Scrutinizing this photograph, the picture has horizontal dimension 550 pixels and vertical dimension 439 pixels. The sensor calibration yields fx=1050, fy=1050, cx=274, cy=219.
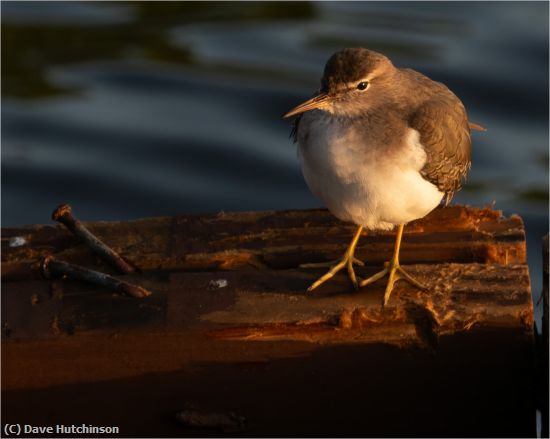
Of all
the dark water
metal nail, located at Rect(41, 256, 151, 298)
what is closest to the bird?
metal nail, located at Rect(41, 256, 151, 298)

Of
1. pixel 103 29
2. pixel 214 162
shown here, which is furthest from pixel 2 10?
pixel 214 162

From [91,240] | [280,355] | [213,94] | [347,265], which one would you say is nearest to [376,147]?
[347,265]

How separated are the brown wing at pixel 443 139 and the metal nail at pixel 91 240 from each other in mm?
1754

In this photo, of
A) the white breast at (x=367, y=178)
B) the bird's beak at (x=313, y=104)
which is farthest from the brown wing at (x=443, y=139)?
the bird's beak at (x=313, y=104)

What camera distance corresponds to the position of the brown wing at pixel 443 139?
6.00 meters

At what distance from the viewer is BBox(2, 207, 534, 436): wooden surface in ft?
17.0

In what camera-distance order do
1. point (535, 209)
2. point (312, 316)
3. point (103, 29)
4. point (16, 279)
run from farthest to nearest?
point (103, 29) → point (535, 209) → point (16, 279) → point (312, 316)

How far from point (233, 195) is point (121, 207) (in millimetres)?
1037

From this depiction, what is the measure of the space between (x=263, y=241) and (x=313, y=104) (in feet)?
2.71

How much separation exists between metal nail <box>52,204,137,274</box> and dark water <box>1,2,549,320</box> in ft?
12.1

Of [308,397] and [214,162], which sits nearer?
[308,397]

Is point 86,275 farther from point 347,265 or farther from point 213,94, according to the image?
point 213,94

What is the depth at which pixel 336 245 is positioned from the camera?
239 inches

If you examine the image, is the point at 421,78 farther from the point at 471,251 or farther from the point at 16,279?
the point at 16,279
